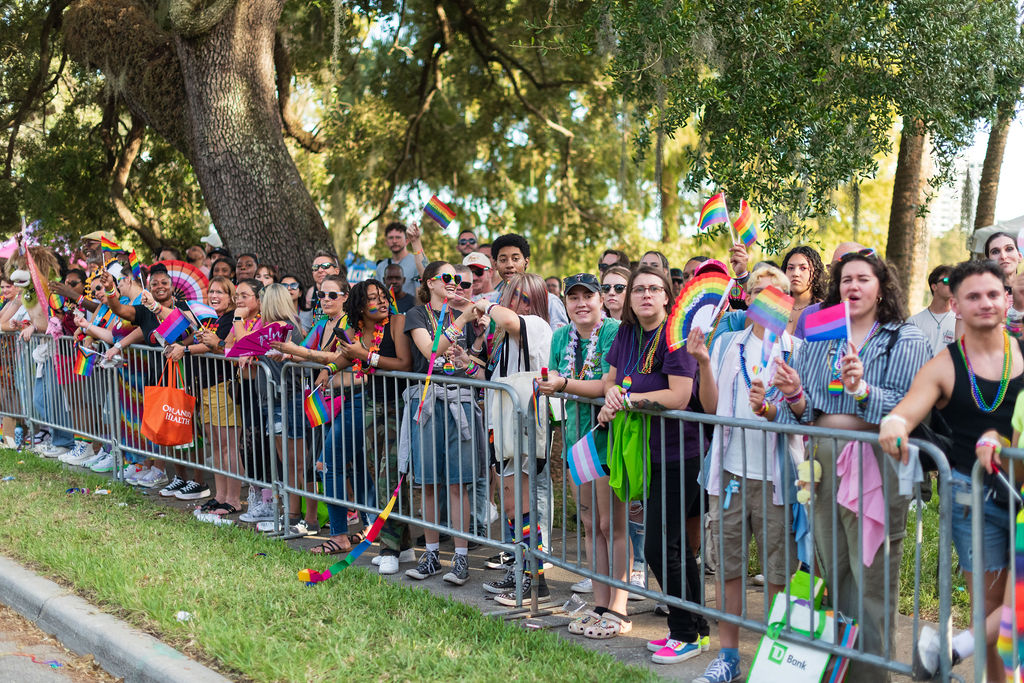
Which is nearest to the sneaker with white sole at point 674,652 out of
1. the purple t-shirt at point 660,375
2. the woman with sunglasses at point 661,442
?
the woman with sunglasses at point 661,442

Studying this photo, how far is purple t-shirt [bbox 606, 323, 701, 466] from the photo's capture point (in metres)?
4.79

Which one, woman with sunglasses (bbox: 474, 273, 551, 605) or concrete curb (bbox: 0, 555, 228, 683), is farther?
woman with sunglasses (bbox: 474, 273, 551, 605)

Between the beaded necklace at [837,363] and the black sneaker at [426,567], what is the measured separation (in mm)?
3037

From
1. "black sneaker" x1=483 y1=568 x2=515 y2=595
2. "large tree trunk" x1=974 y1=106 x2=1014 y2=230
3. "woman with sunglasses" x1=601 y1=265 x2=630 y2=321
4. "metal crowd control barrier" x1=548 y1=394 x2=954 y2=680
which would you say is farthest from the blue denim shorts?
"large tree trunk" x1=974 y1=106 x2=1014 y2=230

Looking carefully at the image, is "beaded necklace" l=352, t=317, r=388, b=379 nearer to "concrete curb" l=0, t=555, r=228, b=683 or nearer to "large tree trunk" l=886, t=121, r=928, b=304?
"concrete curb" l=0, t=555, r=228, b=683

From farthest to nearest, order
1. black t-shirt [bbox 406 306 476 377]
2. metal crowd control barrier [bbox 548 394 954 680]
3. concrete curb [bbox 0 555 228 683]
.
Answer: black t-shirt [bbox 406 306 476 377] → concrete curb [bbox 0 555 228 683] → metal crowd control barrier [bbox 548 394 954 680]

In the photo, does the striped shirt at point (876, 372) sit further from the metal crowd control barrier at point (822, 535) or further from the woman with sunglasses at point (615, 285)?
the woman with sunglasses at point (615, 285)

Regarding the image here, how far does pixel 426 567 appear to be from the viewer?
6.24 meters

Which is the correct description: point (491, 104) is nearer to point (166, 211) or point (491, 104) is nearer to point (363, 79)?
point (363, 79)

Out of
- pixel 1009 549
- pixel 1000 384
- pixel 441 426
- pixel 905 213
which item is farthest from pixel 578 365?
pixel 905 213

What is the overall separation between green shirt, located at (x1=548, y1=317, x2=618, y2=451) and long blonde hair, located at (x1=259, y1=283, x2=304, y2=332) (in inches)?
99.9

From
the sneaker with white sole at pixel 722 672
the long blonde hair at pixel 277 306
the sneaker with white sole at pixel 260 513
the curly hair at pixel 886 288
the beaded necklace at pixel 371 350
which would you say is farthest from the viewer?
the sneaker with white sole at pixel 260 513

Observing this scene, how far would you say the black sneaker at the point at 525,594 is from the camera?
5.59 m

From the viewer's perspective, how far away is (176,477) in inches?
344
